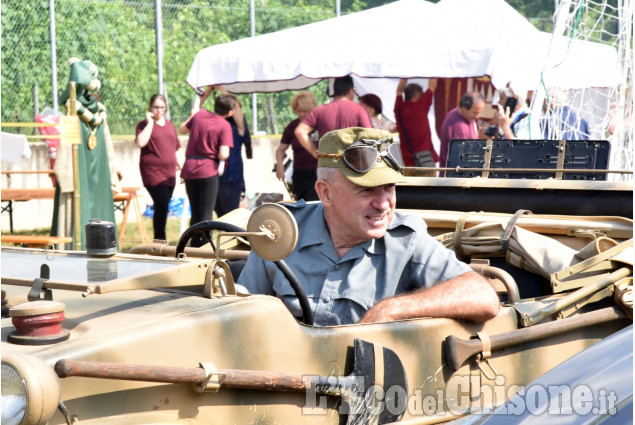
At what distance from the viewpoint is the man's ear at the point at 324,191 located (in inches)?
146

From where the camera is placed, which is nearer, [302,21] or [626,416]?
[626,416]

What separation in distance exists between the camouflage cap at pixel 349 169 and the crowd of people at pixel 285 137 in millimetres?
5512

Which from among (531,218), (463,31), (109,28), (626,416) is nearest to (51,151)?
(109,28)

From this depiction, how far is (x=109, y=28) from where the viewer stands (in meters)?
12.6

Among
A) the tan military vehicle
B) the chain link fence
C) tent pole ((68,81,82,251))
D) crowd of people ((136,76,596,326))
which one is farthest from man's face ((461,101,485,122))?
crowd of people ((136,76,596,326))

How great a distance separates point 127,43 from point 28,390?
11.3 meters

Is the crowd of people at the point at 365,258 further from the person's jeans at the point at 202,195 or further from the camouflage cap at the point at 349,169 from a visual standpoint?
the person's jeans at the point at 202,195

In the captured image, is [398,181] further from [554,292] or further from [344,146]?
[554,292]

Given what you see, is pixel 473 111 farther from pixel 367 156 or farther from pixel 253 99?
pixel 367 156

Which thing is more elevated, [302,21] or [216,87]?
[302,21]

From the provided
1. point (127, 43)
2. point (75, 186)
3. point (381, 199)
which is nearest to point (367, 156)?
point (381, 199)

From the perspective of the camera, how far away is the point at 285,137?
10484 millimetres

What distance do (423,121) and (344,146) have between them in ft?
24.5

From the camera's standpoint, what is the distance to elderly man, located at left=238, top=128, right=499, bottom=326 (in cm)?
344
